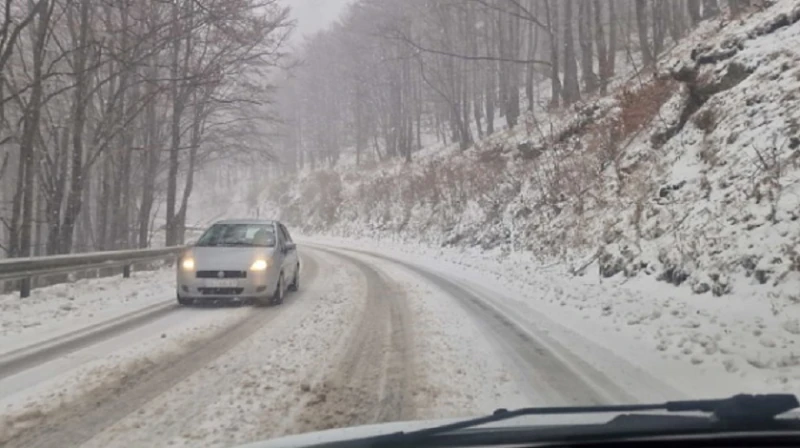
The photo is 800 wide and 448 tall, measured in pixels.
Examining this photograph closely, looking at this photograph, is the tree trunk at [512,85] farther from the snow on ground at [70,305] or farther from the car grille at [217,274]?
the car grille at [217,274]

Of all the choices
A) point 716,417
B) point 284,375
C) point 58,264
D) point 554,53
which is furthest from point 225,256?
point 554,53

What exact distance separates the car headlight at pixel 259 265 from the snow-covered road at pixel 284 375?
1101mm

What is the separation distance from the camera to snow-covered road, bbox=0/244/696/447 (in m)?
5.13

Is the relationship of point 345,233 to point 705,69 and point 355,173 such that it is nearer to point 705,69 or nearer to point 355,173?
point 355,173

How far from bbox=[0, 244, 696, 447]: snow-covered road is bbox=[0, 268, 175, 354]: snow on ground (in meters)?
0.56

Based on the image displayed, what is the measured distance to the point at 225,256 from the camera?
12.3m

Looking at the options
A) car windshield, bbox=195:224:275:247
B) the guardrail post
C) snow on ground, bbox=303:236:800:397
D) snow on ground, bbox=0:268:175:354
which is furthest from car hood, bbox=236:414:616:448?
the guardrail post

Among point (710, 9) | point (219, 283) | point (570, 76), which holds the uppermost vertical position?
point (710, 9)

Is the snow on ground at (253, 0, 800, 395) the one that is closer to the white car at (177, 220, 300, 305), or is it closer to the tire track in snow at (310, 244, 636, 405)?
the tire track in snow at (310, 244, 636, 405)

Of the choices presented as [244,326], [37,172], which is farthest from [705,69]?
[37,172]

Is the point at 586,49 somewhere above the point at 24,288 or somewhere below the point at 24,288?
above

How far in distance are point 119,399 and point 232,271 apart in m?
6.24

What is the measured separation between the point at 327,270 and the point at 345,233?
24.1 m

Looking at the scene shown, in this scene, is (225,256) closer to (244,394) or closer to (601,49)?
(244,394)
